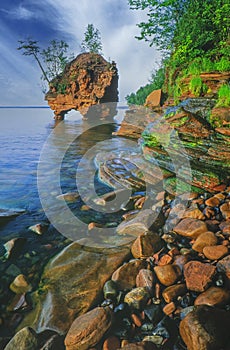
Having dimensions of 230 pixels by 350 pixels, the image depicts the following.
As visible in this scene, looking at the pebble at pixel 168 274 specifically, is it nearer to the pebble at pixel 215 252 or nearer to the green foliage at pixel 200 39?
the pebble at pixel 215 252

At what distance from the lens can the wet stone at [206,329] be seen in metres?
1.80

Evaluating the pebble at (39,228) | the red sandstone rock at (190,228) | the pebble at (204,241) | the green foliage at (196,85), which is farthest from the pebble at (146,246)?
the green foliage at (196,85)

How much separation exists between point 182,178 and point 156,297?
3160 millimetres

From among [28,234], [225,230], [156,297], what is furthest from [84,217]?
[225,230]

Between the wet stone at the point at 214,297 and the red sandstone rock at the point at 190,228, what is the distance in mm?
1053

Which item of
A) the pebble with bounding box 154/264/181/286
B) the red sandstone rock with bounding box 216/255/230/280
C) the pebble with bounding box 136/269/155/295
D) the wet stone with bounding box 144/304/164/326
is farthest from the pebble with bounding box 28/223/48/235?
the red sandstone rock with bounding box 216/255/230/280

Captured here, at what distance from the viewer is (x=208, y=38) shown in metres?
7.23

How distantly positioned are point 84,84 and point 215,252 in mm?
30213

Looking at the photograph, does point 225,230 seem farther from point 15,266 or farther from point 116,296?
point 15,266

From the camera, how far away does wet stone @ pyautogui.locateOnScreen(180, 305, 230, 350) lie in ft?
5.89

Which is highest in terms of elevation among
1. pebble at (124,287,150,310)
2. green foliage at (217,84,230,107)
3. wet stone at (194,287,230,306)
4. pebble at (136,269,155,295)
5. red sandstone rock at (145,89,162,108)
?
red sandstone rock at (145,89,162,108)

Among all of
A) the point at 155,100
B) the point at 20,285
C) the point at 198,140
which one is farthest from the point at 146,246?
the point at 155,100

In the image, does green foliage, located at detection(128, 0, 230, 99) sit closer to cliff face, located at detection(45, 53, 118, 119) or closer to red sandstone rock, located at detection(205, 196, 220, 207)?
red sandstone rock, located at detection(205, 196, 220, 207)

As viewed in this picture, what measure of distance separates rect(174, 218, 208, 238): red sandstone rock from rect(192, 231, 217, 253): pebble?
7.1 inches
